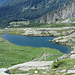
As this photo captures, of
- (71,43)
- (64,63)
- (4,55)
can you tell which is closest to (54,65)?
(64,63)

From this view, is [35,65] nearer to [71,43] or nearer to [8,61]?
[8,61]

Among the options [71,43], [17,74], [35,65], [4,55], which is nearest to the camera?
[17,74]

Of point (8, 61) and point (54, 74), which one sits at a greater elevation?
point (54, 74)

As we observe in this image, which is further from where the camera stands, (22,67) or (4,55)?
(4,55)

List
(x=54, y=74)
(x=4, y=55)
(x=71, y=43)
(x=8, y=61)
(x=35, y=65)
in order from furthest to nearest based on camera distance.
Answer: (x=71, y=43) < (x=4, y=55) < (x=8, y=61) < (x=35, y=65) < (x=54, y=74)

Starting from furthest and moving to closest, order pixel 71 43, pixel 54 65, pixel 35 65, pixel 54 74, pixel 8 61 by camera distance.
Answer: pixel 71 43
pixel 8 61
pixel 35 65
pixel 54 65
pixel 54 74

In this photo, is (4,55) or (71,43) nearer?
(4,55)

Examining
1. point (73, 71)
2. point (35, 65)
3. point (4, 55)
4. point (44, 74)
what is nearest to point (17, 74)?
point (44, 74)

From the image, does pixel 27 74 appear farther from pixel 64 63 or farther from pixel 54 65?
pixel 64 63

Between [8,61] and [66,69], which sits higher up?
[66,69]
